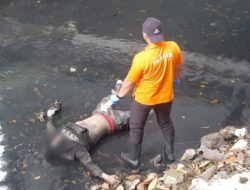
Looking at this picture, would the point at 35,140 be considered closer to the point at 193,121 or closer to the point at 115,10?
the point at 193,121

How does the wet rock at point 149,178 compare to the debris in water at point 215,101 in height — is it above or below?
below

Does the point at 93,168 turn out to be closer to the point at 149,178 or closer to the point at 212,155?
the point at 149,178

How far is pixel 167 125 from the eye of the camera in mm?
6398

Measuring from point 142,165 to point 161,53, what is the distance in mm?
1727

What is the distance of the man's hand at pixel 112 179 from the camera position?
20.3 feet

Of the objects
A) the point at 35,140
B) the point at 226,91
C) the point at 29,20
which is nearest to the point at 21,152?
the point at 35,140

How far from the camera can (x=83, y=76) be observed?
8648 mm

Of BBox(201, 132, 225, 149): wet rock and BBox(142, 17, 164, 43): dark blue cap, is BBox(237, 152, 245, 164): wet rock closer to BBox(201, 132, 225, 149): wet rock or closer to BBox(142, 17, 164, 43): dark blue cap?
BBox(201, 132, 225, 149): wet rock

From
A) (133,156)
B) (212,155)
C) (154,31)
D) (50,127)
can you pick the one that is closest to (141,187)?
(133,156)

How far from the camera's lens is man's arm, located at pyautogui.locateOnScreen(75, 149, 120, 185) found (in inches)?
244

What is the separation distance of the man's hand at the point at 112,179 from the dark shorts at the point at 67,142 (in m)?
0.57

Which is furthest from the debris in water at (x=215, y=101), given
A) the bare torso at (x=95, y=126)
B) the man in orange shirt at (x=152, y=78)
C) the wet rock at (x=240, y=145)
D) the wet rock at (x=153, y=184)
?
the wet rock at (x=153, y=184)

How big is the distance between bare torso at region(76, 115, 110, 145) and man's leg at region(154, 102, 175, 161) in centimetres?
99

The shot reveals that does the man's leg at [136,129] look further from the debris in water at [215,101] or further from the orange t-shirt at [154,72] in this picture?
the debris in water at [215,101]
